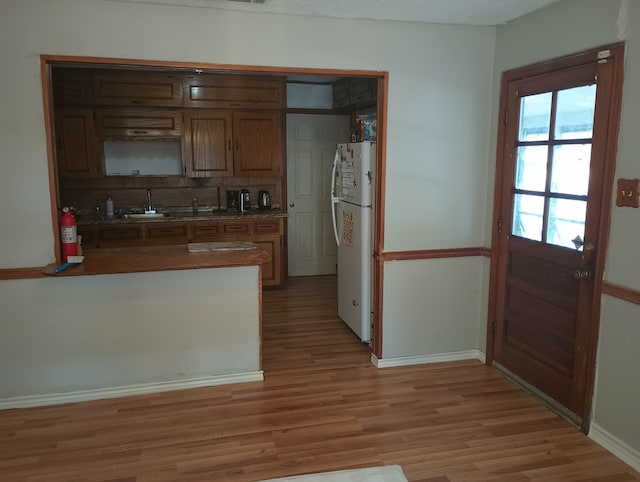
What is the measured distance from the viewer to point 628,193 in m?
2.50

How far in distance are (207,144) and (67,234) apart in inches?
102

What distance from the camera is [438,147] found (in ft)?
11.9

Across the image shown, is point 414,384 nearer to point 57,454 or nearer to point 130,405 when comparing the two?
point 130,405

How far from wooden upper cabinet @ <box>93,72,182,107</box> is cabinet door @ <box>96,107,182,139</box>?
3.6 inches

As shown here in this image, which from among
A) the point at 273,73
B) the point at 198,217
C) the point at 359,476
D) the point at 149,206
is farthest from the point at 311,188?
the point at 359,476

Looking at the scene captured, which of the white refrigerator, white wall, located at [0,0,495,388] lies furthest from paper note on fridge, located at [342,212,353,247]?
white wall, located at [0,0,495,388]

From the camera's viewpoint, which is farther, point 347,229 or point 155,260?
point 347,229

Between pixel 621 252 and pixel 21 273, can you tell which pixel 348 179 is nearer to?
pixel 621 252

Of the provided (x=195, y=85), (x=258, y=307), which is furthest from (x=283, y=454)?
(x=195, y=85)

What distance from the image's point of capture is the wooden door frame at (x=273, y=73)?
296 centimetres

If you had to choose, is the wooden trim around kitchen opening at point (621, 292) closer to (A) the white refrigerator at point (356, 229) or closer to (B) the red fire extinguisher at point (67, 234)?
(A) the white refrigerator at point (356, 229)

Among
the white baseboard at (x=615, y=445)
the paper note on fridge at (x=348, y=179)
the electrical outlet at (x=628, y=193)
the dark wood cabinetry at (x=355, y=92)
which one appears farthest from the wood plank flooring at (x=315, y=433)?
the dark wood cabinetry at (x=355, y=92)

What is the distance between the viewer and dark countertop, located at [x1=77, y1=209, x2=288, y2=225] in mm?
5020

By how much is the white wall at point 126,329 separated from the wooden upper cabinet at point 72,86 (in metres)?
2.71
